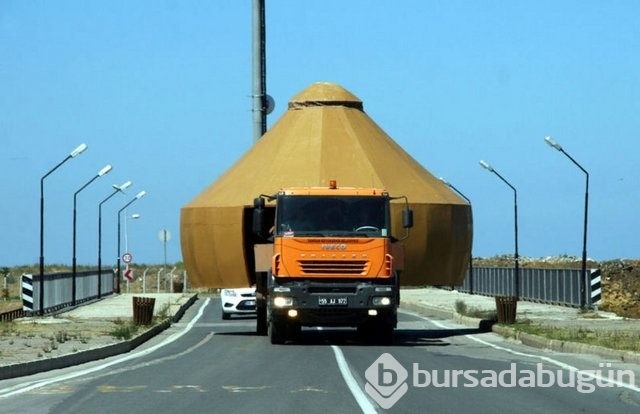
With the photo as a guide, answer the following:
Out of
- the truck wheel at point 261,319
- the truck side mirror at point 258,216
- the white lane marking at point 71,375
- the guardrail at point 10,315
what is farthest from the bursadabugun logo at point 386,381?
the guardrail at point 10,315

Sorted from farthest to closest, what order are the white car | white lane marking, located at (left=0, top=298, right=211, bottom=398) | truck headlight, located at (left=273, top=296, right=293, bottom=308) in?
the white car < truck headlight, located at (left=273, top=296, right=293, bottom=308) < white lane marking, located at (left=0, top=298, right=211, bottom=398)

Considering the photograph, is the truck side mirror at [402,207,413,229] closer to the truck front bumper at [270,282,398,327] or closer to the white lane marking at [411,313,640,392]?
the truck front bumper at [270,282,398,327]

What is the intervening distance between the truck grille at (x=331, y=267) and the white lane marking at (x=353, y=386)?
260cm

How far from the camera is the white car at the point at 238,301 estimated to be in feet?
→ 146

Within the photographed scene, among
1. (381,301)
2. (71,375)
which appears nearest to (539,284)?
(381,301)

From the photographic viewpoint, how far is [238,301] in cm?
4438

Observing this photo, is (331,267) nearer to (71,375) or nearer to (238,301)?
(71,375)

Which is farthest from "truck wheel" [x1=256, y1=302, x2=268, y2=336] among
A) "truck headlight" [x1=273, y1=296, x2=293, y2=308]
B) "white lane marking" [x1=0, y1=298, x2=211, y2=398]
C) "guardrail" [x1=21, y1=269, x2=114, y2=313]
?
"guardrail" [x1=21, y1=269, x2=114, y2=313]

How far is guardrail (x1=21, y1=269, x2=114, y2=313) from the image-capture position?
47.1 metres

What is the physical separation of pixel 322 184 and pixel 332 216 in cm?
453

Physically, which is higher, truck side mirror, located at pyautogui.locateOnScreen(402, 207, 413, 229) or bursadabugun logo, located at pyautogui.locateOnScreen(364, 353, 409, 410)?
truck side mirror, located at pyautogui.locateOnScreen(402, 207, 413, 229)

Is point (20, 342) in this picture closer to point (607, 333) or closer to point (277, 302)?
point (277, 302)

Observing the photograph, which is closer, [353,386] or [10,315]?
[353,386]

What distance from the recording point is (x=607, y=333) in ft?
102
